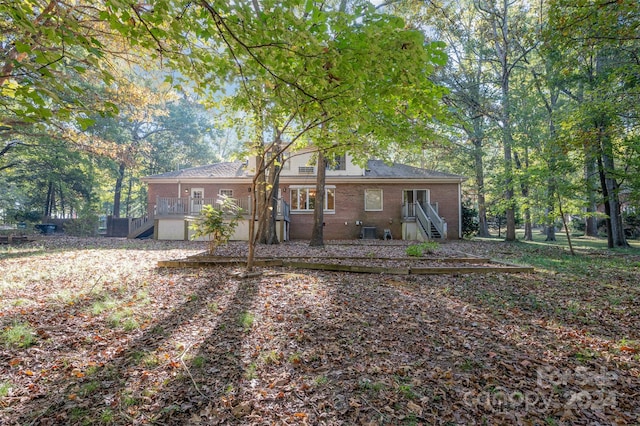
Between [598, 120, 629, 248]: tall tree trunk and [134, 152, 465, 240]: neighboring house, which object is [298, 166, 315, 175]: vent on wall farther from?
[598, 120, 629, 248]: tall tree trunk

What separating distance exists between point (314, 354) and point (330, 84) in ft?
10.7

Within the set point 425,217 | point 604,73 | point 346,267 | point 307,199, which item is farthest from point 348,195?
point 604,73

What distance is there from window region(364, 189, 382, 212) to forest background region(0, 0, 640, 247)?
5.55m

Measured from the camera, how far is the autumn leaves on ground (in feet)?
7.72

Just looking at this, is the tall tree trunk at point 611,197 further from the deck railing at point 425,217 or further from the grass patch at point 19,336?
the grass patch at point 19,336

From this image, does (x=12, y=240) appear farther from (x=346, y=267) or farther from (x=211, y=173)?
(x=346, y=267)

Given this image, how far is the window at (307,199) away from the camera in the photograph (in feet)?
59.7

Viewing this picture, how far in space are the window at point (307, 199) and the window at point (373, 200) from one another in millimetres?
1973

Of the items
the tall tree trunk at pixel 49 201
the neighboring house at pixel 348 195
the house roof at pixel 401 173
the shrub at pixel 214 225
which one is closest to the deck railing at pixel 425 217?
the neighboring house at pixel 348 195

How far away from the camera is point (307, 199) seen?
18.2 metres

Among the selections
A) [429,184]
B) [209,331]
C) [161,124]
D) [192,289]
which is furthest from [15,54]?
[161,124]

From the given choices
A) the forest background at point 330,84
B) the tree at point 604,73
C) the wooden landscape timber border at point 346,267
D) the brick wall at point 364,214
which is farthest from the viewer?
the brick wall at point 364,214

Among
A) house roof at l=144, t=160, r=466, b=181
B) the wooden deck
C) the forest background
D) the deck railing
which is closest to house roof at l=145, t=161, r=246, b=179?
house roof at l=144, t=160, r=466, b=181

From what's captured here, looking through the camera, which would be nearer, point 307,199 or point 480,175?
point 307,199
